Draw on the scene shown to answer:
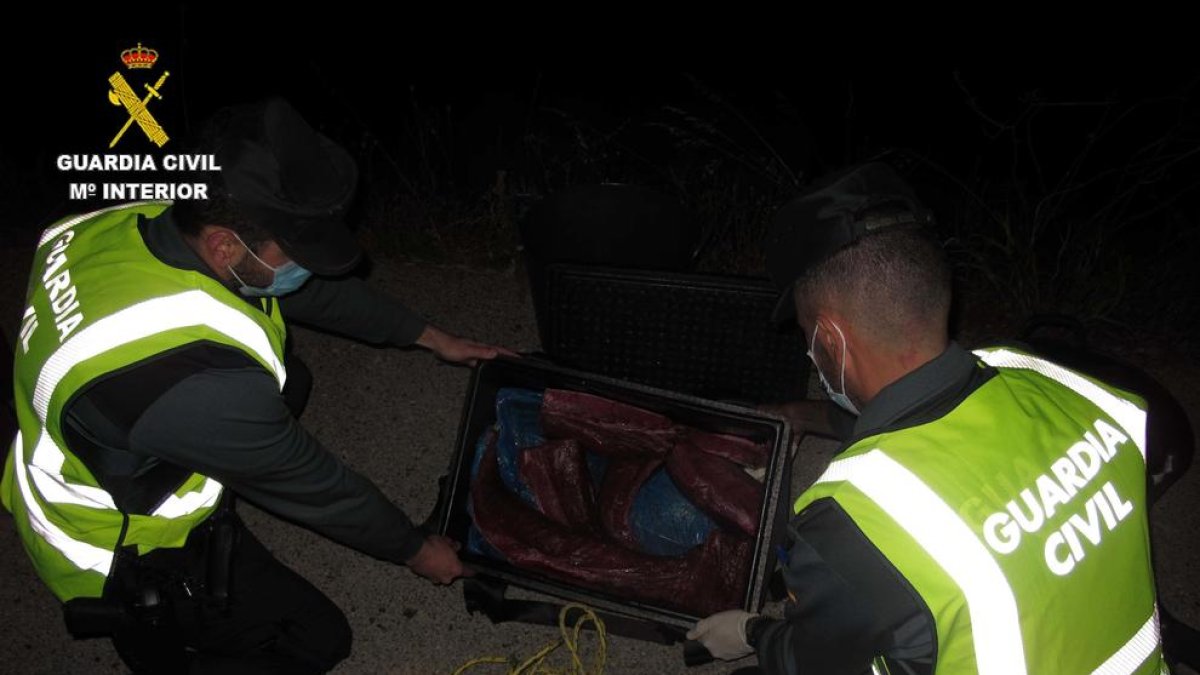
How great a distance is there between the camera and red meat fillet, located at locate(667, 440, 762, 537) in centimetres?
285

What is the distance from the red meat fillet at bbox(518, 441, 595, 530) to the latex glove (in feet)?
2.27

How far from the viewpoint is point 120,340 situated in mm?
1931

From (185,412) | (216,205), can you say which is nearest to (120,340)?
(185,412)

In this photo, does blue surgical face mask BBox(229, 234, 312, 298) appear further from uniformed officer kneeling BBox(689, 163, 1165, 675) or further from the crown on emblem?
the crown on emblem

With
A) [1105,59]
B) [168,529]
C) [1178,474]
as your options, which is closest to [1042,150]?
[1105,59]

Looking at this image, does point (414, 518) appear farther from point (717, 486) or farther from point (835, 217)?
point (835, 217)

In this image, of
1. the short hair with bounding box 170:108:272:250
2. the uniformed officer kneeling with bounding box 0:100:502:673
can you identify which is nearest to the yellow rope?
the uniformed officer kneeling with bounding box 0:100:502:673

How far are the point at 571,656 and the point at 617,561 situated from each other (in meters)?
0.37

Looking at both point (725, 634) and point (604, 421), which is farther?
point (604, 421)

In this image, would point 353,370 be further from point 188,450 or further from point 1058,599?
point 1058,599

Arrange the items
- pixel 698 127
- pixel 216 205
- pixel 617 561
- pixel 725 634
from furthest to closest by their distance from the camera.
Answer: pixel 698 127
pixel 617 561
pixel 725 634
pixel 216 205

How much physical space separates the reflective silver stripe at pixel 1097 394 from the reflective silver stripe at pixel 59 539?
2304 millimetres

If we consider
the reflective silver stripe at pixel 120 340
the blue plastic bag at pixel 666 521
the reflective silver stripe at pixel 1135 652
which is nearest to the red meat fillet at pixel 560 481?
the blue plastic bag at pixel 666 521

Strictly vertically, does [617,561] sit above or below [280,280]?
below
